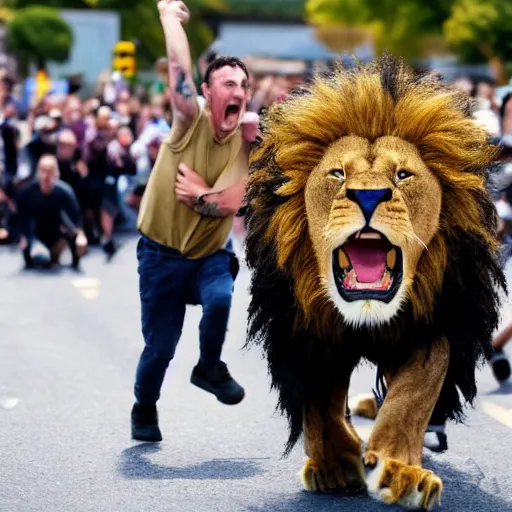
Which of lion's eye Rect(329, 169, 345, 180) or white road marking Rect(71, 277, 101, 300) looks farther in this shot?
white road marking Rect(71, 277, 101, 300)

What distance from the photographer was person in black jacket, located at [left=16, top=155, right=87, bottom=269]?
16359mm

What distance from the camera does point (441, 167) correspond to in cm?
584

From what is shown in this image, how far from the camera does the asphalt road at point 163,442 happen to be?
623 cm

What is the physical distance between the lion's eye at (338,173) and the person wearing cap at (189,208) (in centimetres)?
109

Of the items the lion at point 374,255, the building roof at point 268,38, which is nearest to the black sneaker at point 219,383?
the lion at point 374,255

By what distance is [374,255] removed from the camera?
575 cm

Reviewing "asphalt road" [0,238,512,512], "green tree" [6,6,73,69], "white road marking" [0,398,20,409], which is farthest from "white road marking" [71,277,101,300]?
"green tree" [6,6,73,69]

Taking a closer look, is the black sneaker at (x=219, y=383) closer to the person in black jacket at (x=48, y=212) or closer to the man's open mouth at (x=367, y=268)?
the man's open mouth at (x=367, y=268)

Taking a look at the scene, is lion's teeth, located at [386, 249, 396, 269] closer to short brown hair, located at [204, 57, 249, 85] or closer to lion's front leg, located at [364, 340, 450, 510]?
lion's front leg, located at [364, 340, 450, 510]

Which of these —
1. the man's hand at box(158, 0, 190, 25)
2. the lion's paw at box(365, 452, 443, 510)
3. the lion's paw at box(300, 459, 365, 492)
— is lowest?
the lion's paw at box(300, 459, 365, 492)

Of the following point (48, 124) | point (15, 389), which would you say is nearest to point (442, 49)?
point (48, 124)

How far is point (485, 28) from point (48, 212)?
42.7 m

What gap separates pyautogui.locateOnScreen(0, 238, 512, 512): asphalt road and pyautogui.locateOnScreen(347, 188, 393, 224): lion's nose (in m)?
1.12

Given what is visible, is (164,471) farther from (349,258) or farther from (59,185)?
(59,185)
